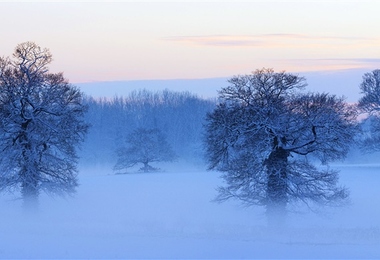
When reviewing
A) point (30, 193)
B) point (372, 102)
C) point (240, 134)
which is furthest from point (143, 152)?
point (240, 134)

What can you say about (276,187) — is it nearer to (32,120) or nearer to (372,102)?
(32,120)

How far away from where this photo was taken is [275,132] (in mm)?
26891

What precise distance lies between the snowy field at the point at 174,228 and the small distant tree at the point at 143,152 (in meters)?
20.6

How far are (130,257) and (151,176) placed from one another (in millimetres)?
29526

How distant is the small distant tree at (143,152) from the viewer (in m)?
63.2

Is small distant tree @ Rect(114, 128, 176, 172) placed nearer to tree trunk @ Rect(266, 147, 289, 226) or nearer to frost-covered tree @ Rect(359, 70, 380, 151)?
frost-covered tree @ Rect(359, 70, 380, 151)

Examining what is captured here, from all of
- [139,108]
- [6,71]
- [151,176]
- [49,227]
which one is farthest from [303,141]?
[139,108]

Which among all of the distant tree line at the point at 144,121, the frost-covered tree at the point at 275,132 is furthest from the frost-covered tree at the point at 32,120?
the distant tree line at the point at 144,121

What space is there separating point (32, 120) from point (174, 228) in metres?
10.3

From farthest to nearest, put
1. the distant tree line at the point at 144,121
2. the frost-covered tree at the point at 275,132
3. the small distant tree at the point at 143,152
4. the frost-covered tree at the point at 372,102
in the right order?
the distant tree line at the point at 144,121
the small distant tree at the point at 143,152
the frost-covered tree at the point at 372,102
the frost-covered tree at the point at 275,132

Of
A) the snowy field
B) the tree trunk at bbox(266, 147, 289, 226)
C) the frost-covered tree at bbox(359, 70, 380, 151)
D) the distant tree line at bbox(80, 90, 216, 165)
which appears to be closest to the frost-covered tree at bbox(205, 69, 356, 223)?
the tree trunk at bbox(266, 147, 289, 226)

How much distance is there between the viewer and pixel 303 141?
1079 inches

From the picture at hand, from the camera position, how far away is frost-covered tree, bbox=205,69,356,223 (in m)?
26.9

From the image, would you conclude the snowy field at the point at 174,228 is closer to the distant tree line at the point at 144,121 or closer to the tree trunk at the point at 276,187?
the tree trunk at the point at 276,187
